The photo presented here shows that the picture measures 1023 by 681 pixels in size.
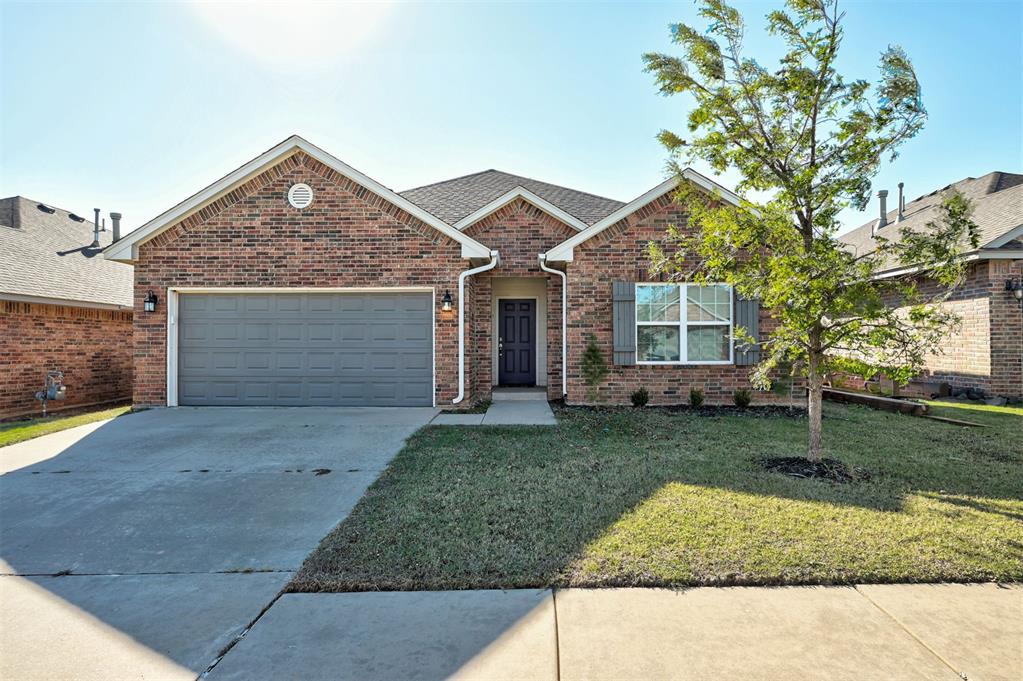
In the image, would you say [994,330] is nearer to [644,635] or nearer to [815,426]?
[815,426]

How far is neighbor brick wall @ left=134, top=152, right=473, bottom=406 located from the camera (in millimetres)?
9742

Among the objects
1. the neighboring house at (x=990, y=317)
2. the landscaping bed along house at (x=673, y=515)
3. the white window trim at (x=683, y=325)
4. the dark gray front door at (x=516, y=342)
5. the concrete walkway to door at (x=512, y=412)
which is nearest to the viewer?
the landscaping bed along house at (x=673, y=515)

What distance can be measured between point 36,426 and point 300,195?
18.8ft

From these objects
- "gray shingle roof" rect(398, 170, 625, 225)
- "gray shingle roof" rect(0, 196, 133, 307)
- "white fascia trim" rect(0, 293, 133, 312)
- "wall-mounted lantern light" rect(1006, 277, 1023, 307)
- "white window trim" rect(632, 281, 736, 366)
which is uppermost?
"gray shingle roof" rect(398, 170, 625, 225)

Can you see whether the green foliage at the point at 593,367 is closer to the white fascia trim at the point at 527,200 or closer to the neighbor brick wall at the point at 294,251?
the neighbor brick wall at the point at 294,251

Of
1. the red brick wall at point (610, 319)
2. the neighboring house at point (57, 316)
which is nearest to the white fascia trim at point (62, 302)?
the neighboring house at point (57, 316)

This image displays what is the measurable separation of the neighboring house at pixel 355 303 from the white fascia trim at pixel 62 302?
1930 millimetres

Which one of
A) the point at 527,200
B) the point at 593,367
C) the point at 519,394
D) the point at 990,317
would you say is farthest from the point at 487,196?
the point at 990,317

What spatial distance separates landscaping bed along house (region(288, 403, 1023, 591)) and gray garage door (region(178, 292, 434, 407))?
3.18 m

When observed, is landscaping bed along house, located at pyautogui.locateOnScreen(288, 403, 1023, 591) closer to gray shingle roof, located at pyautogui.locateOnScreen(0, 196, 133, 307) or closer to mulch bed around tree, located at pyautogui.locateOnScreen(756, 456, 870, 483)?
mulch bed around tree, located at pyautogui.locateOnScreen(756, 456, 870, 483)

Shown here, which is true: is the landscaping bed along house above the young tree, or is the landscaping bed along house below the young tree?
below

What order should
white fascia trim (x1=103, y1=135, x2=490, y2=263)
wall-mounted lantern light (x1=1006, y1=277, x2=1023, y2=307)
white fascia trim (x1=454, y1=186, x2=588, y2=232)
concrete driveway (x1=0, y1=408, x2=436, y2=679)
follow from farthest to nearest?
white fascia trim (x1=454, y1=186, x2=588, y2=232) → wall-mounted lantern light (x1=1006, y1=277, x2=1023, y2=307) → white fascia trim (x1=103, y1=135, x2=490, y2=263) → concrete driveway (x1=0, y1=408, x2=436, y2=679)

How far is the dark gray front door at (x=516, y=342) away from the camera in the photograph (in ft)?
40.4

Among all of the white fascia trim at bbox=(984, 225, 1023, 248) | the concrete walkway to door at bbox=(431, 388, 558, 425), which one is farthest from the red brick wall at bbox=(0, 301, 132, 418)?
the white fascia trim at bbox=(984, 225, 1023, 248)
